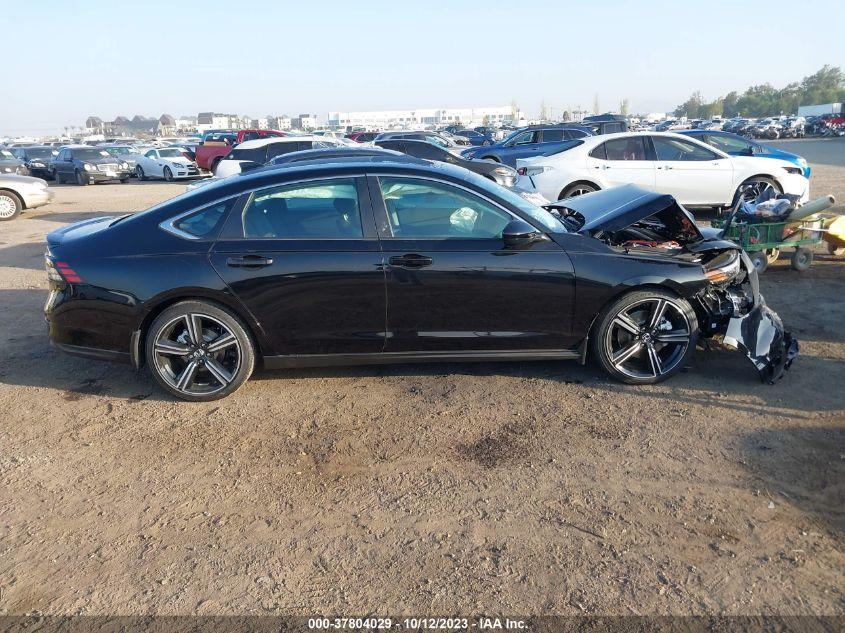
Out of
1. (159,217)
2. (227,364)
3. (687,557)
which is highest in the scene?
(159,217)

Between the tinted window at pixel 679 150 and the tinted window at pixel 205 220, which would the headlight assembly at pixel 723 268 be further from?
the tinted window at pixel 679 150

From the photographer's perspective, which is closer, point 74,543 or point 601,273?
point 74,543

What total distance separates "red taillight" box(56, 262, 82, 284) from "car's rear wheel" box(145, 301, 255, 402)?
605 millimetres

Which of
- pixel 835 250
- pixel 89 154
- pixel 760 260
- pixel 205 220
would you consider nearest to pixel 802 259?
pixel 760 260

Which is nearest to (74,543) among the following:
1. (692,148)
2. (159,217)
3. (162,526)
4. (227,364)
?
(162,526)

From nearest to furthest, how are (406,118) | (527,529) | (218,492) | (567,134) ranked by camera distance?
(527,529), (218,492), (567,134), (406,118)

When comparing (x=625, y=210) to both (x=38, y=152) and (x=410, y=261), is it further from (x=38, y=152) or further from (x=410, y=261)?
(x=38, y=152)

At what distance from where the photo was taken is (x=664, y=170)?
438 inches

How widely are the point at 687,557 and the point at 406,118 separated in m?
180

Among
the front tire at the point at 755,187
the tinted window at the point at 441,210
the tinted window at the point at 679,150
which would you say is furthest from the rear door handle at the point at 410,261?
the tinted window at the point at 679,150

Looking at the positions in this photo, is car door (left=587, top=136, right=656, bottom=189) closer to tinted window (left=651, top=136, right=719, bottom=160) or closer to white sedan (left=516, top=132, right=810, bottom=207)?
white sedan (left=516, top=132, right=810, bottom=207)

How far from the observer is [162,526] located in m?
3.28

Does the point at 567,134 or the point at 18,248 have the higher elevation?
the point at 567,134

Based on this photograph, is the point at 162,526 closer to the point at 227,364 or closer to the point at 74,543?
the point at 74,543
